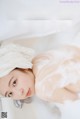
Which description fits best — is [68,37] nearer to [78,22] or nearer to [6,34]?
[78,22]

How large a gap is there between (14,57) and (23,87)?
0.07 meters

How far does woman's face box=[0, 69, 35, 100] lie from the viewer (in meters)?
0.56

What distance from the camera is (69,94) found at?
57cm

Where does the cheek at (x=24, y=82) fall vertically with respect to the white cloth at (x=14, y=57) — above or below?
below

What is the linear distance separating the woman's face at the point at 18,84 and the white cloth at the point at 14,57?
14 millimetres

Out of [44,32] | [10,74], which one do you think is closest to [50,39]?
[44,32]

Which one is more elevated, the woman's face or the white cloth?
the white cloth

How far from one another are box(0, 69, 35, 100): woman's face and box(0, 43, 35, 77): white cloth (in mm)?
14

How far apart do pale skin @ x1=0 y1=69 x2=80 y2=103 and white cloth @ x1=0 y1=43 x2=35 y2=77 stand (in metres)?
Result: 0.01

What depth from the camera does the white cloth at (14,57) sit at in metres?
0.56

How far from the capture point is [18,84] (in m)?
0.56

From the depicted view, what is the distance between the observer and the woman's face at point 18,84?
564 mm

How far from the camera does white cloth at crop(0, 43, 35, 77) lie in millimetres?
Result: 562

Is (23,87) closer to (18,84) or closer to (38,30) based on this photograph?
(18,84)
